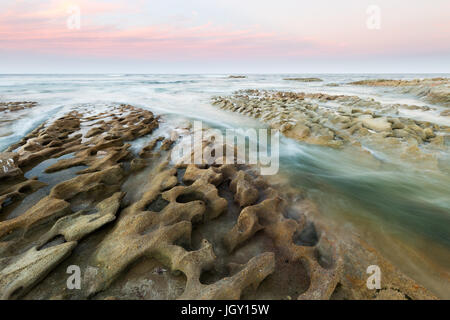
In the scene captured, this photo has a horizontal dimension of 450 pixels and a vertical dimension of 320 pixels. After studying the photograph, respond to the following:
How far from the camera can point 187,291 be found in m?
2.01

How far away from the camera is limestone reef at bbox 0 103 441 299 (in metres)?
2.16

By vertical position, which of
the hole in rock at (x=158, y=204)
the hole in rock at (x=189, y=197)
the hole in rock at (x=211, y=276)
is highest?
the hole in rock at (x=189, y=197)

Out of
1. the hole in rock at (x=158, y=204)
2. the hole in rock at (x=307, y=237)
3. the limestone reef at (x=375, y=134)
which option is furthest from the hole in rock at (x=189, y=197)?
the limestone reef at (x=375, y=134)

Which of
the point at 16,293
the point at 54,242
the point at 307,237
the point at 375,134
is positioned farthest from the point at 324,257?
the point at 375,134

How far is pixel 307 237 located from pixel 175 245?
1.91 m

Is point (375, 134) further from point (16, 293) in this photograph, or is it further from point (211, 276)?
point (16, 293)

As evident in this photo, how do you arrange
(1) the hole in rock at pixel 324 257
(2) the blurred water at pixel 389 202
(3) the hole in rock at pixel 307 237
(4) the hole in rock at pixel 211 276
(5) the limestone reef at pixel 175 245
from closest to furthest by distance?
(5) the limestone reef at pixel 175 245
(4) the hole in rock at pixel 211 276
(1) the hole in rock at pixel 324 257
(2) the blurred water at pixel 389 202
(3) the hole in rock at pixel 307 237

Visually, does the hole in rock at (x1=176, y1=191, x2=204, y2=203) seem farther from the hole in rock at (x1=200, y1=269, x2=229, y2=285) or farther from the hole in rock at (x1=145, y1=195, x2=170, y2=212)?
the hole in rock at (x1=200, y1=269, x2=229, y2=285)

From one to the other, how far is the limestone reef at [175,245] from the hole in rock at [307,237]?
2 centimetres

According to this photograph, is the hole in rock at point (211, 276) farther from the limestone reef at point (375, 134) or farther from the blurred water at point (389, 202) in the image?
the limestone reef at point (375, 134)

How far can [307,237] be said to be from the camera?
3002 millimetres

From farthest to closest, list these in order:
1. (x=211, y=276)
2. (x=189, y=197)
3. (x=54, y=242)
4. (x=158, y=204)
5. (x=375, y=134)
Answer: (x=375, y=134) < (x=189, y=197) < (x=158, y=204) < (x=54, y=242) < (x=211, y=276)

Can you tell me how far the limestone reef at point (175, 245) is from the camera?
2160mm
